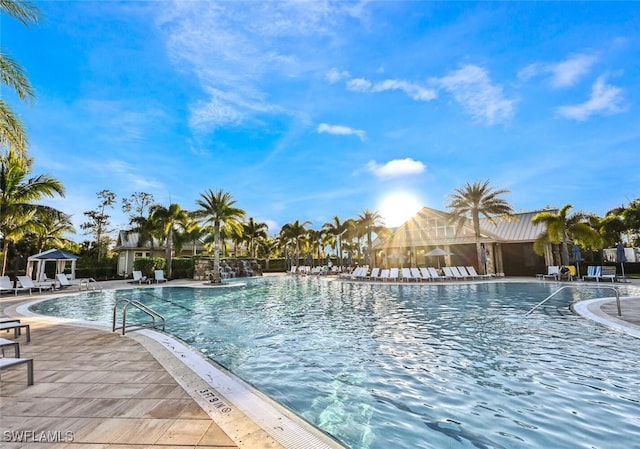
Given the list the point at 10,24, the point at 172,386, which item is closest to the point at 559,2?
the point at 172,386

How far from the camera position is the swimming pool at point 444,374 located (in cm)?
309

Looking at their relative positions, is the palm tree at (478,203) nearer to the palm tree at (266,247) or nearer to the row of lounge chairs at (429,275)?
the row of lounge chairs at (429,275)

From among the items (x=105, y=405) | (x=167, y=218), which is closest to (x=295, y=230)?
(x=167, y=218)

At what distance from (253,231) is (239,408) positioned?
3857 centimetres

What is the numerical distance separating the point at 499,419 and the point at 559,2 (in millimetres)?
13287

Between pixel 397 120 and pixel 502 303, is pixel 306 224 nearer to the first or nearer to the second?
pixel 397 120

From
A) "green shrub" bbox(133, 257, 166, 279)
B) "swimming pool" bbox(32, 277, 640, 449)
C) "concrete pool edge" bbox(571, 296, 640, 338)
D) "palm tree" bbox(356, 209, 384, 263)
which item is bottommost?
"swimming pool" bbox(32, 277, 640, 449)

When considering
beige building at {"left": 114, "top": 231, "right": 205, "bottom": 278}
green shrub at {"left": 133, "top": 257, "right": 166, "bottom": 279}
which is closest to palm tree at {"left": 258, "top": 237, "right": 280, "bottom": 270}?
beige building at {"left": 114, "top": 231, "right": 205, "bottom": 278}

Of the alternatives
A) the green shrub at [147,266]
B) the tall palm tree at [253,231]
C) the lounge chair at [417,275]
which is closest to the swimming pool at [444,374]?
the lounge chair at [417,275]

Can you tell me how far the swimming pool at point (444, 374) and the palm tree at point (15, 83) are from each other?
750 cm

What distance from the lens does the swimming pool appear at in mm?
3092

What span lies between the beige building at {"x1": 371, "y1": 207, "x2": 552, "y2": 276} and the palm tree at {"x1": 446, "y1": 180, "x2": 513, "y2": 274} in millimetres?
1519

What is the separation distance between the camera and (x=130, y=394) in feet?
10.6

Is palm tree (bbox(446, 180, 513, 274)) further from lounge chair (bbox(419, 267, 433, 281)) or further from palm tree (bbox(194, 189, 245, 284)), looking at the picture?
palm tree (bbox(194, 189, 245, 284))
